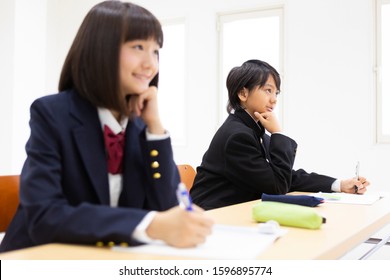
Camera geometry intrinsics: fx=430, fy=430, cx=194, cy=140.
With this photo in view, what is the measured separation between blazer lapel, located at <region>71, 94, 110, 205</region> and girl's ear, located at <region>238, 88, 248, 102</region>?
1.26 metres

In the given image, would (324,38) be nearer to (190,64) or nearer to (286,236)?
(190,64)

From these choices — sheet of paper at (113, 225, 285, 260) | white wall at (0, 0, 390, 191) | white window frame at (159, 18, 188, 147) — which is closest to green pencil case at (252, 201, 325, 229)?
sheet of paper at (113, 225, 285, 260)

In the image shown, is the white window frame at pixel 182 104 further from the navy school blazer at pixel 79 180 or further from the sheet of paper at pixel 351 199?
the navy school blazer at pixel 79 180

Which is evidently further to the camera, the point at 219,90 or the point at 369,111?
the point at 219,90

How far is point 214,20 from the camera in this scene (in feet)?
14.5

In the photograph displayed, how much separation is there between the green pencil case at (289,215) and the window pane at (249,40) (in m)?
3.03

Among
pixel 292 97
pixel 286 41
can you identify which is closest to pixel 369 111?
pixel 292 97

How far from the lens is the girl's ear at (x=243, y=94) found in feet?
7.34

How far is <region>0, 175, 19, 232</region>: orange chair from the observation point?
4.91ft

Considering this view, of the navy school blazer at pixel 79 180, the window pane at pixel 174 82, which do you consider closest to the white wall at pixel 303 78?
the window pane at pixel 174 82

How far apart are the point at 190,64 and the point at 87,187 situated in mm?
3576

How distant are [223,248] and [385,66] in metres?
3.29

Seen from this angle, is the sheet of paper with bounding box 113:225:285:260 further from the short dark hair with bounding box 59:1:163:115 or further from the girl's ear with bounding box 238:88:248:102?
the girl's ear with bounding box 238:88:248:102

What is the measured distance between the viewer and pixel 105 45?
1060 mm
